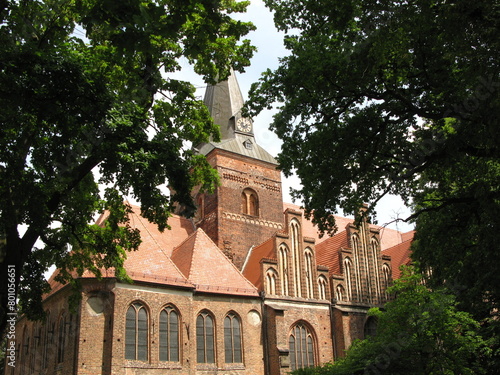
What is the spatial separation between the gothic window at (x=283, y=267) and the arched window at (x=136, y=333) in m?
7.44

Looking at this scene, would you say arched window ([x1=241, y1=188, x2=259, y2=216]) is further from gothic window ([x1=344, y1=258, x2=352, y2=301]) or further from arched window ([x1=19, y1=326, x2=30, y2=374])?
arched window ([x1=19, y1=326, x2=30, y2=374])

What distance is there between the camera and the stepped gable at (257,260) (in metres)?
25.7

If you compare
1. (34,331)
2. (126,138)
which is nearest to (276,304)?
(34,331)

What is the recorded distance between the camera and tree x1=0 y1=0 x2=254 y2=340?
9.37m

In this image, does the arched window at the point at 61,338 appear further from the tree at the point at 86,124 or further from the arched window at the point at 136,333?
the tree at the point at 86,124

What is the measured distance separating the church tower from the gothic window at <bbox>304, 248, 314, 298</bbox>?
3314mm

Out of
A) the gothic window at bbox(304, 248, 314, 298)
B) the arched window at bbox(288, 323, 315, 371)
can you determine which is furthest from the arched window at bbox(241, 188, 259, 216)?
the arched window at bbox(288, 323, 315, 371)

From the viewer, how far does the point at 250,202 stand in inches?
1211

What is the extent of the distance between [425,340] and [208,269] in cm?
1133

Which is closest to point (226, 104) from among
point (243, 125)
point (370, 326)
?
point (243, 125)

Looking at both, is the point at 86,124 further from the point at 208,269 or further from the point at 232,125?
the point at 232,125

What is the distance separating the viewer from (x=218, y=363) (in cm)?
2219

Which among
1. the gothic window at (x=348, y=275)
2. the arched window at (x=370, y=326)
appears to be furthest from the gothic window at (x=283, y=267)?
the arched window at (x=370, y=326)

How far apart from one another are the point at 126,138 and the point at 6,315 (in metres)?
4.06
